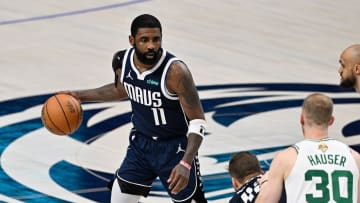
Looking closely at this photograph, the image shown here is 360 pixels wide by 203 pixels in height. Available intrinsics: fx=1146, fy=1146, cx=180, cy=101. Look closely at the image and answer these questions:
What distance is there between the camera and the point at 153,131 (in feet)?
30.0

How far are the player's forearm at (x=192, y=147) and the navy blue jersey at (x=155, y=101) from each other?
0.37 m

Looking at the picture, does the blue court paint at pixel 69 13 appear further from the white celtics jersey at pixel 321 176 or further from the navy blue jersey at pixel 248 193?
→ the white celtics jersey at pixel 321 176

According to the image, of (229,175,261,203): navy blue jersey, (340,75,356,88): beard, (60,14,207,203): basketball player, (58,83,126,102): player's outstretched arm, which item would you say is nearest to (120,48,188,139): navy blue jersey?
(60,14,207,203): basketball player

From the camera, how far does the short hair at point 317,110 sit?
6816 millimetres

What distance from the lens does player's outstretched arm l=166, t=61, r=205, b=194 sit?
855cm

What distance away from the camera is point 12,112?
13.5m

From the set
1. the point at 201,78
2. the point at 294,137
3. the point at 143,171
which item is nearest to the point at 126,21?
the point at 201,78

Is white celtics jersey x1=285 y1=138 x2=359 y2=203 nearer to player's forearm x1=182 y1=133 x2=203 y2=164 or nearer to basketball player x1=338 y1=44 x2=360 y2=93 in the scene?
basketball player x1=338 y1=44 x2=360 y2=93

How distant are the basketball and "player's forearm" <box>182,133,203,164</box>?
1200 mm

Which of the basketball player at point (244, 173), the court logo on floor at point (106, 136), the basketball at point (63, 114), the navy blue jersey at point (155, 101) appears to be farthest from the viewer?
the court logo on floor at point (106, 136)

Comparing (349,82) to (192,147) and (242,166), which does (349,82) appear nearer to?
(242,166)

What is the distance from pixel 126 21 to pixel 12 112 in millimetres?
4699

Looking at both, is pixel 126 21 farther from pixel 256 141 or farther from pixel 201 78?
pixel 256 141

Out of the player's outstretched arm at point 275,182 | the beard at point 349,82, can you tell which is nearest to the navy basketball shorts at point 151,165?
the beard at point 349,82
